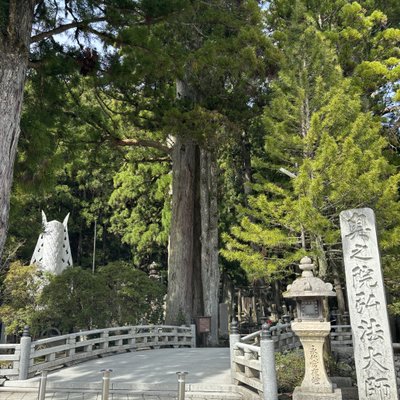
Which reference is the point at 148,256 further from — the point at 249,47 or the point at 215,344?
the point at 249,47

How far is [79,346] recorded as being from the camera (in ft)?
30.9

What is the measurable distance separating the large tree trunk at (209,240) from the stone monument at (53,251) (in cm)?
573

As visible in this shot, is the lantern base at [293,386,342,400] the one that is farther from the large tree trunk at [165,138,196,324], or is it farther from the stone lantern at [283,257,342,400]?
the large tree trunk at [165,138,196,324]

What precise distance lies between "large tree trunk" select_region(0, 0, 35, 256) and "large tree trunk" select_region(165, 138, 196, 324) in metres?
7.90

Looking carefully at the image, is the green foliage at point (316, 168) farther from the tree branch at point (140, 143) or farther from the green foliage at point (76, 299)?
the tree branch at point (140, 143)

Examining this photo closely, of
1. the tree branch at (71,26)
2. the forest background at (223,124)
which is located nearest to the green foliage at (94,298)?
the forest background at (223,124)

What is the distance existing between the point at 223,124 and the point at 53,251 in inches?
359

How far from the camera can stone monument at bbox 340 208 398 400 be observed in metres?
5.65

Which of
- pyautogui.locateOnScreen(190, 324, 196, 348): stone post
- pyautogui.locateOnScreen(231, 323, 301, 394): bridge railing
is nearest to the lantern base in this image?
pyautogui.locateOnScreen(231, 323, 301, 394): bridge railing

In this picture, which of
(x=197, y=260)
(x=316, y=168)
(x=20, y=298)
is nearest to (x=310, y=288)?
(x=316, y=168)

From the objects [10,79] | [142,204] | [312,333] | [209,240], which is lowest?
[312,333]

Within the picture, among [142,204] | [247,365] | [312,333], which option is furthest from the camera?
[142,204]

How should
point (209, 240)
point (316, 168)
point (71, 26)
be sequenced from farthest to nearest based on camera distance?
point (209, 240) < point (316, 168) < point (71, 26)

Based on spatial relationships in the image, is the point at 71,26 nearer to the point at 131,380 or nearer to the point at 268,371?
the point at 131,380
